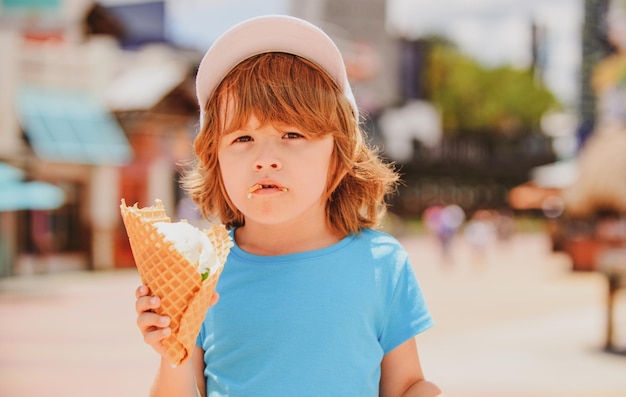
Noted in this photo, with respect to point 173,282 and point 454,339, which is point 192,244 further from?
point 454,339

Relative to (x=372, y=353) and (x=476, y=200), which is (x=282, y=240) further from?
(x=476, y=200)

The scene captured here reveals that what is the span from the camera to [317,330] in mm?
1631

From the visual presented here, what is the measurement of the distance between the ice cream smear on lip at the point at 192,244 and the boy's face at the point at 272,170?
0.13 m

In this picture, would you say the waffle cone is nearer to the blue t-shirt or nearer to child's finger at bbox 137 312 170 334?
child's finger at bbox 137 312 170 334

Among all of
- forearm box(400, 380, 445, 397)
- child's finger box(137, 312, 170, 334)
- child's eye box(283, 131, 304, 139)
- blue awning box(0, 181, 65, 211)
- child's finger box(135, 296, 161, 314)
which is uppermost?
child's eye box(283, 131, 304, 139)

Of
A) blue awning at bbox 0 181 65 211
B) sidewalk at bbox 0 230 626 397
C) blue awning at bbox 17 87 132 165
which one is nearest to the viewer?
sidewalk at bbox 0 230 626 397

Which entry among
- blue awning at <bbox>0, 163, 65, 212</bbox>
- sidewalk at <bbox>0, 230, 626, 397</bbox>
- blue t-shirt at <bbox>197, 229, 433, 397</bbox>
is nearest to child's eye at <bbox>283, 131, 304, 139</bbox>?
blue t-shirt at <bbox>197, 229, 433, 397</bbox>

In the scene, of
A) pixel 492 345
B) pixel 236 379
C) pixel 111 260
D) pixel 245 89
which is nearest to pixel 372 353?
pixel 236 379

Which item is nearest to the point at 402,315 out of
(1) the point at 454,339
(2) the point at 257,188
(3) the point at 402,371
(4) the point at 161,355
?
(3) the point at 402,371

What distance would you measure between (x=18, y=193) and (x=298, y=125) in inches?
660

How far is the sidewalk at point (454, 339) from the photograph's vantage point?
7.36m

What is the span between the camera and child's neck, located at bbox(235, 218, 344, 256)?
5.82ft

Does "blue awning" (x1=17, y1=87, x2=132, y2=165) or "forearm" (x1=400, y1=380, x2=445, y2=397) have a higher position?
"forearm" (x1=400, y1=380, x2=445, y2=397)

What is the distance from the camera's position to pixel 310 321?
5.38ft
